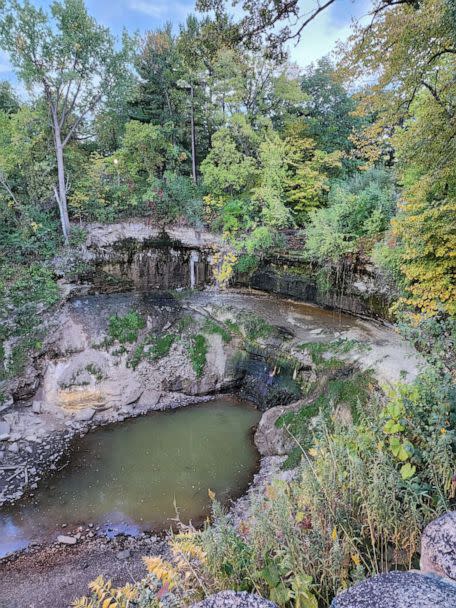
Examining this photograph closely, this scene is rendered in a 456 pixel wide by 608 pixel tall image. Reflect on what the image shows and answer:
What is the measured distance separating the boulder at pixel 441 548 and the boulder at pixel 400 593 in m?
0.13

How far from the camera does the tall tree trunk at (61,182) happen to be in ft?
38.7

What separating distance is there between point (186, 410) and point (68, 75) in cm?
1163

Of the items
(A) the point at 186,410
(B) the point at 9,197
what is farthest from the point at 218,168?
(A) the point at 186,410

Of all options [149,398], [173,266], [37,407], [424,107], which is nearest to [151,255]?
[173,266]

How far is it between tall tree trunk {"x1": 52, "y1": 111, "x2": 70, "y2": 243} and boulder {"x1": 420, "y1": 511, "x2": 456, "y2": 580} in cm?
1300

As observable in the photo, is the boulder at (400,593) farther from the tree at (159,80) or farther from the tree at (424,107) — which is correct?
the tree at (159,80)

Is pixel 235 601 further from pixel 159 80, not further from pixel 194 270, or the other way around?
pixel 159 80

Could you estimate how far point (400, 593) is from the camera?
5.11ft

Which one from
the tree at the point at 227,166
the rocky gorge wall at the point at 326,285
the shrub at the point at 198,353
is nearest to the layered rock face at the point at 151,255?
the rocky gorge wall at the point at 326,285

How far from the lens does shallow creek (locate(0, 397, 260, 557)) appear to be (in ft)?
20.8

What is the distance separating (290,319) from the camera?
33.6 feet

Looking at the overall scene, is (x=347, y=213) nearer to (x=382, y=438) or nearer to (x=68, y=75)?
(x=382, y=438)

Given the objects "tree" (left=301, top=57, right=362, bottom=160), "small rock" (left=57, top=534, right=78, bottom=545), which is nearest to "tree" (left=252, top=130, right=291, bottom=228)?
"tree" (left=301, top=57, right=362, bottom=160)

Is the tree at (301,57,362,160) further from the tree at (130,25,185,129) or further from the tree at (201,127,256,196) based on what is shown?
the tree at (130,25,185,129)
